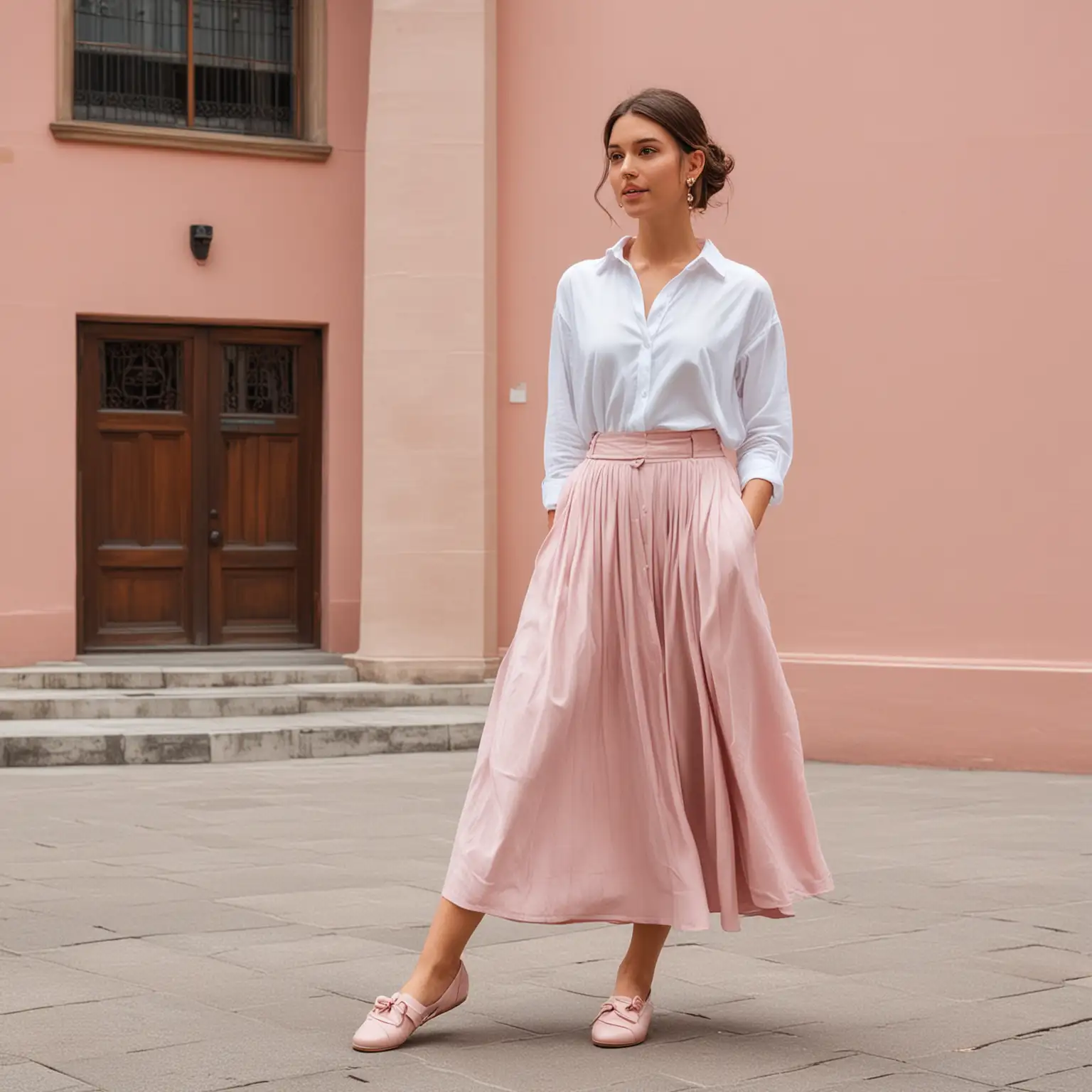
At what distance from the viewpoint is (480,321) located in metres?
12.5

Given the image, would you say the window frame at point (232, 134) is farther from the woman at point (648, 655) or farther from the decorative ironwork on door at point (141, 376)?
the woman at point (648, 655)

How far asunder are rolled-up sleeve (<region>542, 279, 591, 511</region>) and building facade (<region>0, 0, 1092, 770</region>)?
6.41m

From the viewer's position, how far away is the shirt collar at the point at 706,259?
13.7 ft

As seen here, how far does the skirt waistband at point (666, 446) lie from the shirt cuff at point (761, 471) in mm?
61

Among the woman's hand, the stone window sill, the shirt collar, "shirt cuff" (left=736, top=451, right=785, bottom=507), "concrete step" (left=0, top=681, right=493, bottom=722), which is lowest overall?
"concrete step" (left=0, top=681, right=493, bottom=722)

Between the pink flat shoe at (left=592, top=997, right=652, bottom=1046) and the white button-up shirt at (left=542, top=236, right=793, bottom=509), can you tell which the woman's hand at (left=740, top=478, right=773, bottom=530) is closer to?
the white button-up shirt at (left=542, top=236, right=793, bottom=509)

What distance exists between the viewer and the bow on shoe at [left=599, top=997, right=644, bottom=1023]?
3984 millimetres

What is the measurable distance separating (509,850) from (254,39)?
10.9 m

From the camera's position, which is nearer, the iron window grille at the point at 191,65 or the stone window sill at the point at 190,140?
the stone window sill at the point at 190,140

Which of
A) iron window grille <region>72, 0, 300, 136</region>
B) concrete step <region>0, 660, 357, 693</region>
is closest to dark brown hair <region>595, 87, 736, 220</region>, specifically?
concrete step <region>0, 660, 357, 693</region>

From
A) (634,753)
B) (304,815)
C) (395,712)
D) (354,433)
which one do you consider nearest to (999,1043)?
(634,753)

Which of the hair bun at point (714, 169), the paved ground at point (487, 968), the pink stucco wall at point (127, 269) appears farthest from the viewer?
the pink stucco wall at point (127, 269)

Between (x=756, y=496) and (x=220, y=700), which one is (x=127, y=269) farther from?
(x=756, y=496)

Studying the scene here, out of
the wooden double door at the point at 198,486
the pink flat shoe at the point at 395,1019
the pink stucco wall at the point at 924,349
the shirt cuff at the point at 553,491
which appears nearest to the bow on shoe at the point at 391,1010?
the pink flat shoe at the point at 395,1019
